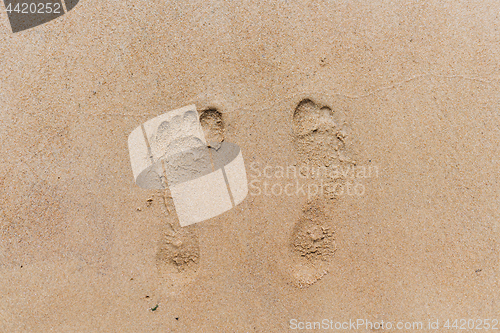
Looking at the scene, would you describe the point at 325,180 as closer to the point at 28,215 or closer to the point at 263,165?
the point at 263,165

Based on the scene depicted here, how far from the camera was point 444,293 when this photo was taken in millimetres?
2332

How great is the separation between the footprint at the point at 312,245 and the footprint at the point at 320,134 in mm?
425

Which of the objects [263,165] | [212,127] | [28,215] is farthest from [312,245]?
[28,215]

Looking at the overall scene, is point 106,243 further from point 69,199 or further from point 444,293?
point 444,293

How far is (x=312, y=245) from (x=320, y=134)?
102 centimetres

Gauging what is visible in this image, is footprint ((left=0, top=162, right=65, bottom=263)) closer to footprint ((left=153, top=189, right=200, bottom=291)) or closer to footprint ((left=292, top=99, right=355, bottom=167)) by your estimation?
footprint ((left=153, top=189, right=200, bottom=291))

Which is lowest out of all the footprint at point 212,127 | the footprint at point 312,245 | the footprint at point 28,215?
the footprint at point 312,245

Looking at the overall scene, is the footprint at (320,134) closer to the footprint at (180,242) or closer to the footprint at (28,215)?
the footprint at (180,242)

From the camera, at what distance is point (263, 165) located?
93.2 inches

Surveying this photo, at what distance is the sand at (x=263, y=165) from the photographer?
7.67 feet

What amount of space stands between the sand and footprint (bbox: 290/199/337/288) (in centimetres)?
1

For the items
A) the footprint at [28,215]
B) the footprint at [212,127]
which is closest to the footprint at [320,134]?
the footprint at [212,127]

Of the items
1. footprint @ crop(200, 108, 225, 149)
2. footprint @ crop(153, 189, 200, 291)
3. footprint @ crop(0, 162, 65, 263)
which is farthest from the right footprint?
footprint @ crop(0, 162, 65, 263)

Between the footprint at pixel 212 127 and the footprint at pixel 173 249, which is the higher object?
the footprint at pixel 212 127
